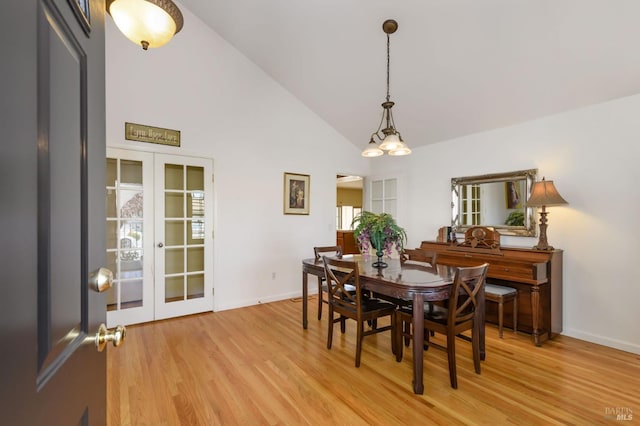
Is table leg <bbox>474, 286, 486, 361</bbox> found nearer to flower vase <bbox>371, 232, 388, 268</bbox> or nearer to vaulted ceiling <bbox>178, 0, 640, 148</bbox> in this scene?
flower vase <bbox>371, 232, 388, 268</bbox>

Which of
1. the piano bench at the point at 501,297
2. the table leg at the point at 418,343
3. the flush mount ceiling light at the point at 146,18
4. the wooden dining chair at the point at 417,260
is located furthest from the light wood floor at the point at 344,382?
the flush mount ceiling light at the point at 146,18

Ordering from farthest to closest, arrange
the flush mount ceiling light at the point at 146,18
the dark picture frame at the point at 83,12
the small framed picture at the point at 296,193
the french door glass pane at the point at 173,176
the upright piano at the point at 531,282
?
the small framed picture at the point at 296,193
the french door glass pane at the point at 173,176
the upright piano at the point at 531,282
the flush mount ceiling light at the point at 146,18
the dark picture frame at the point at 83,12

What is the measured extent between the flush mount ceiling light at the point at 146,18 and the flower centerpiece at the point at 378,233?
2.06 metres

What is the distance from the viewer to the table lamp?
3014 mm

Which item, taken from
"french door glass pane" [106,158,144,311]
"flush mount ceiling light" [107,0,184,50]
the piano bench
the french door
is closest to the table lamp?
the piano bench

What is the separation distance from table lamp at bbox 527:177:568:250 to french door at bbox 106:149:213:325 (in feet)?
12.2

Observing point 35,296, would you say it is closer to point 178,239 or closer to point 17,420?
point 17,420

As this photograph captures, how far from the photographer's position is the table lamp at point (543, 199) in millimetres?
3014

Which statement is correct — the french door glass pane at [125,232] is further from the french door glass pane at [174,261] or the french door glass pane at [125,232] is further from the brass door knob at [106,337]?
Answer: the brass door knob at [106,337]

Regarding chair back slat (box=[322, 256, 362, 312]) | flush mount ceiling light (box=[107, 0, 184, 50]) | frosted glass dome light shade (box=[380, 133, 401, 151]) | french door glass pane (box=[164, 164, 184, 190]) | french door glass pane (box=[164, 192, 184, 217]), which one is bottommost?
chair back slat (box=[322, 256, 362, 312])

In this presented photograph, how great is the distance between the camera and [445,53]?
10.1 ft

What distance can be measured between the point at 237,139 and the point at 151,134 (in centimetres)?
103

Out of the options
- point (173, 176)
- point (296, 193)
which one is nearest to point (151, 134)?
point (173, 176)

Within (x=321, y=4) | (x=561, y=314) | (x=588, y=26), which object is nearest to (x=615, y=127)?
(x=588, y=26)
